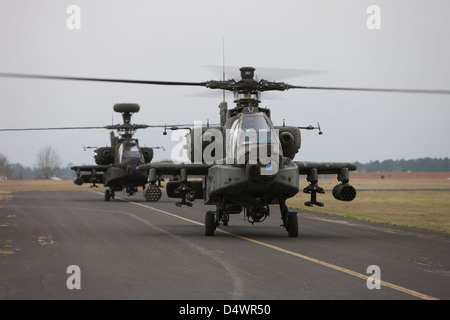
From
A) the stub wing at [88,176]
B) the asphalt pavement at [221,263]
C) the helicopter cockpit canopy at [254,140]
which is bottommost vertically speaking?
the asphalt pavement at [221,263]

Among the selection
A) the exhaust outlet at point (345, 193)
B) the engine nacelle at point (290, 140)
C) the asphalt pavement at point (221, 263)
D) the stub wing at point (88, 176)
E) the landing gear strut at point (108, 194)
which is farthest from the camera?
the stub wing at point (88, 176)

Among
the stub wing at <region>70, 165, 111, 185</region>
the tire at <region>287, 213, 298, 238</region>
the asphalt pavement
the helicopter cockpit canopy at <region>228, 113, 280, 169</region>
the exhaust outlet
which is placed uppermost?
the helicopter cockpit canopy at <region>228, 113, 280, 169</region>

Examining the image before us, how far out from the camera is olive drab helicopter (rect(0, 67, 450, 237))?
16.8m

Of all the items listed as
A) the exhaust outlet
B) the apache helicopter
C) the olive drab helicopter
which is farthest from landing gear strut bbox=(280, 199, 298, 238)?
the apache helicopter

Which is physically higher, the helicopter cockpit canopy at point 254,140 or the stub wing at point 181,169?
the helicopter cockpit canopy at point 254,140

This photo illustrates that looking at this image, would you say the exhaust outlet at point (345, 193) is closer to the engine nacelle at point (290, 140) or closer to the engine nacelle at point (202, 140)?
the engine nacelle at point (290, 140)

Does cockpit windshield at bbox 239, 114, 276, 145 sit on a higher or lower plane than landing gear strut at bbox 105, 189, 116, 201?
higher

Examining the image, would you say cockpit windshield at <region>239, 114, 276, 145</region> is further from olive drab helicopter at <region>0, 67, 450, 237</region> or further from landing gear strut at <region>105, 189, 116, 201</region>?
landing gear strut at <region>105, 189, 116, 201</region>

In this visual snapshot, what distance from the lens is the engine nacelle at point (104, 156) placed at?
43562 millimetres

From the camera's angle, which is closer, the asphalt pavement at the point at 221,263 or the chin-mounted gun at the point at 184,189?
the asphalt pavement at the point at 221,263

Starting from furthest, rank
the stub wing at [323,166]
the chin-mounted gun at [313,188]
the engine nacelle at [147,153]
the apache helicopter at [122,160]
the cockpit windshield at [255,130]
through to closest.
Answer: the engine nacelle at [147,153]
the apache helicopter at [122,160]
the stub wing at [323,166]
the chin-mounted gun at [313,188]
the cockpit windshield at [255,130]

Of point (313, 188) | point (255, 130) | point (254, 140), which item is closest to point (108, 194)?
point (313, 188)

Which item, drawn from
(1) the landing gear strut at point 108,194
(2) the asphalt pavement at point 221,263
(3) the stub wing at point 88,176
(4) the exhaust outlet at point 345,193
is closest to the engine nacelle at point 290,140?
(4) the exhaust outlet at point 345,193

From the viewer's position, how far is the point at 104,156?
143ft
